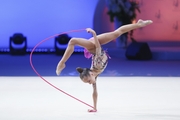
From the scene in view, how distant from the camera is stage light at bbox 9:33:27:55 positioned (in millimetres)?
12125

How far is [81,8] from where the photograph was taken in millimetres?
12516

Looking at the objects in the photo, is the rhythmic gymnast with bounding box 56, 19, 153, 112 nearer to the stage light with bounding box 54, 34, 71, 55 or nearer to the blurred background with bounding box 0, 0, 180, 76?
the blurred background with bounding box 0, 0, 180, 76

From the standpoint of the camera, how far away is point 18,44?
1240cm

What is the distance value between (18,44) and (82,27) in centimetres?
189

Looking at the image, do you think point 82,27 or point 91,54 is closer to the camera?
point 91,54

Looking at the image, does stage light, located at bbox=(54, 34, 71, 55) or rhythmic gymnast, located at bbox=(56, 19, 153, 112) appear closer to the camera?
rhythmic gymnast, located at bbox=(56, 19, 153, 112)
